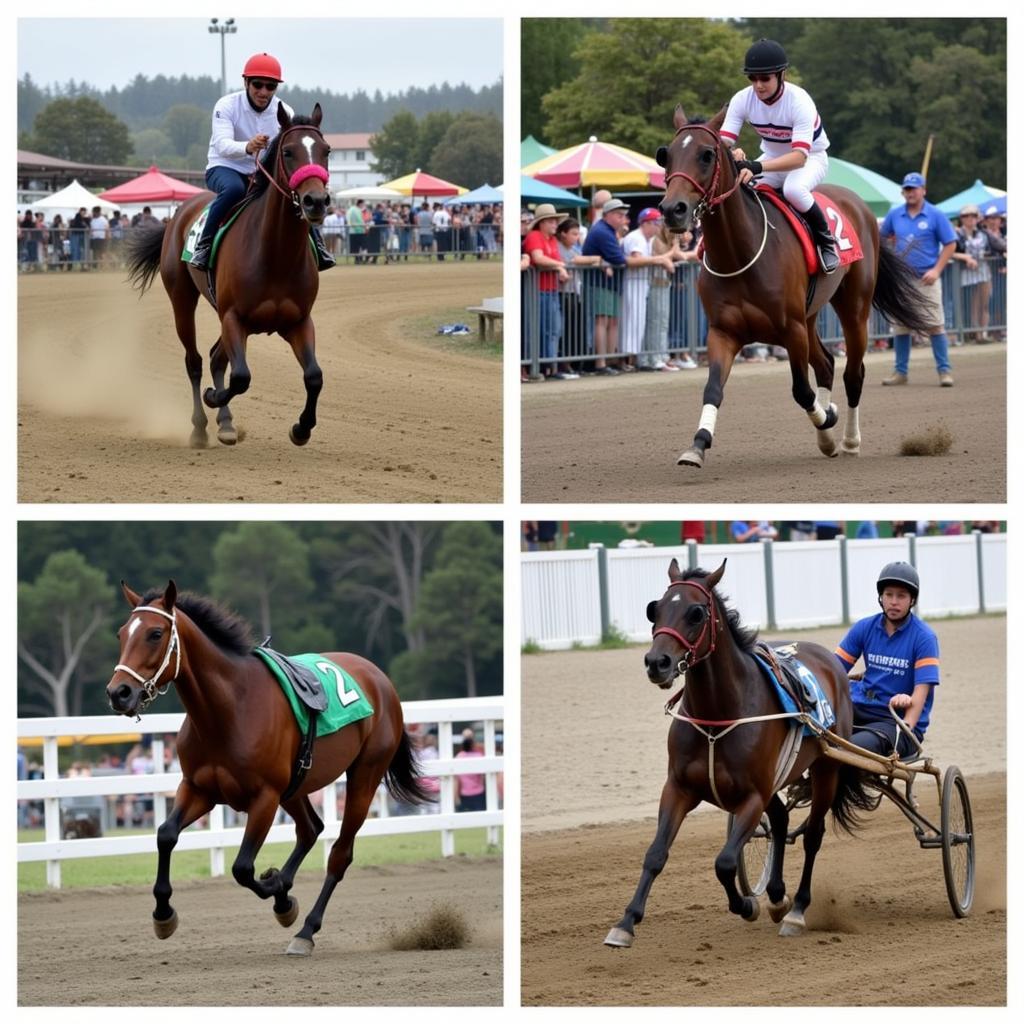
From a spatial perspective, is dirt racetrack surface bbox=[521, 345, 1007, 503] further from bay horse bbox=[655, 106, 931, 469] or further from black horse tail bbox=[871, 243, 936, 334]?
black horse tail bbox=[871, 243, 936, 334]

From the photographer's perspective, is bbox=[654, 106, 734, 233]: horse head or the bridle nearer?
bbox=[654, 106, 734, 233]: horse head

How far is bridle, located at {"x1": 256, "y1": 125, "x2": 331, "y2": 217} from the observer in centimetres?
855

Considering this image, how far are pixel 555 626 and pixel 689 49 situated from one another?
2293cm

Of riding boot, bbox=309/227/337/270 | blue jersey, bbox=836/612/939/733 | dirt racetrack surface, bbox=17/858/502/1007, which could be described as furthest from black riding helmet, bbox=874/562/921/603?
riding boot, bbox=309/227/337/270

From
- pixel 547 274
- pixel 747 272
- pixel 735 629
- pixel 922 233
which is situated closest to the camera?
pixel 735 629

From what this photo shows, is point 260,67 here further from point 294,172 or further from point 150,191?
point 150,191

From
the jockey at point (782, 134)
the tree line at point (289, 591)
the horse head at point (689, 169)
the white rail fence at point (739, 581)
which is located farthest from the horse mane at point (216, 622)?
the tree line at point (289, 591)

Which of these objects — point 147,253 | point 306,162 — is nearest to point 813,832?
point 306,162

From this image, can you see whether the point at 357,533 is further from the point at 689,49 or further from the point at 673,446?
the point at 673,446

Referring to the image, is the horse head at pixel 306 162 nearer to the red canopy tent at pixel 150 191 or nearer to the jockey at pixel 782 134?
the jockey at pixel 782 134

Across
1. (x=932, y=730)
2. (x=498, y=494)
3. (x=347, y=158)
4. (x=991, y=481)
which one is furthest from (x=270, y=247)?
(x=347, y=158)

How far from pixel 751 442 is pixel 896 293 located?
1.56 m

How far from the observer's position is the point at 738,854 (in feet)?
22.4

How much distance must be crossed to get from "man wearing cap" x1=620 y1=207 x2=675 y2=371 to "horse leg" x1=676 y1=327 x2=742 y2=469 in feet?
18.8
